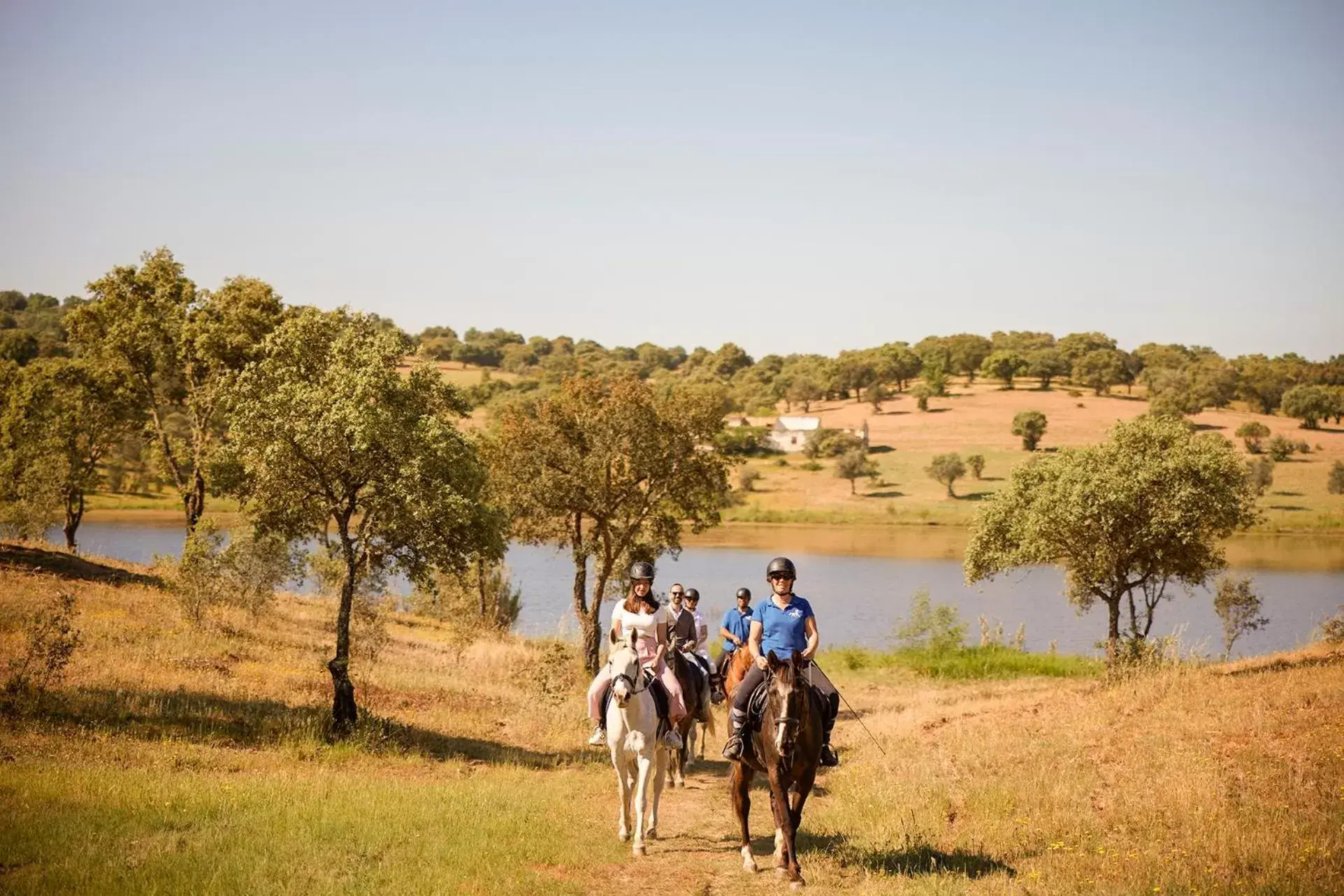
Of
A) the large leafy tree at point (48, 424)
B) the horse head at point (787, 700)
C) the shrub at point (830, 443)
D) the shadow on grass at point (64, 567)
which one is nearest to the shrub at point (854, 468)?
the shrub at point (830, 443)

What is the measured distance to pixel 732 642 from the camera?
1683 centimetres

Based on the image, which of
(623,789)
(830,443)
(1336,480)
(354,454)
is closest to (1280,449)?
(1336,480)

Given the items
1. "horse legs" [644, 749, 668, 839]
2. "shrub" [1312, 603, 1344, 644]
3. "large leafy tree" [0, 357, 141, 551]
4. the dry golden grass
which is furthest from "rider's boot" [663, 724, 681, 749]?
the dry golden grass

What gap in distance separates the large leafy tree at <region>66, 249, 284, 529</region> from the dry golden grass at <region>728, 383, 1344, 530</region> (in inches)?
2559

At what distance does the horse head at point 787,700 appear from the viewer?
1035 centimetres

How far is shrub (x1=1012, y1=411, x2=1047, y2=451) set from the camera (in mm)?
114438

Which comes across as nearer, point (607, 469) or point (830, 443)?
point (607, 469)

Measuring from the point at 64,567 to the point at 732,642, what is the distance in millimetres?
24535

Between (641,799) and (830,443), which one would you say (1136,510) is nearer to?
(641,799)

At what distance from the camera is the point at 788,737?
10352 millimetres

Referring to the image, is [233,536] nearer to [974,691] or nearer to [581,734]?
[581,734]

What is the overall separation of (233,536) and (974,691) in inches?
928

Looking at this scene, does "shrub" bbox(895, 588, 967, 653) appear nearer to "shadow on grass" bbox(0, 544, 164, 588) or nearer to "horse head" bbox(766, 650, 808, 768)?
"shadow on grass" bbox(0, 544, 164, 588)

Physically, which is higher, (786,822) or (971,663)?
(786,822)
